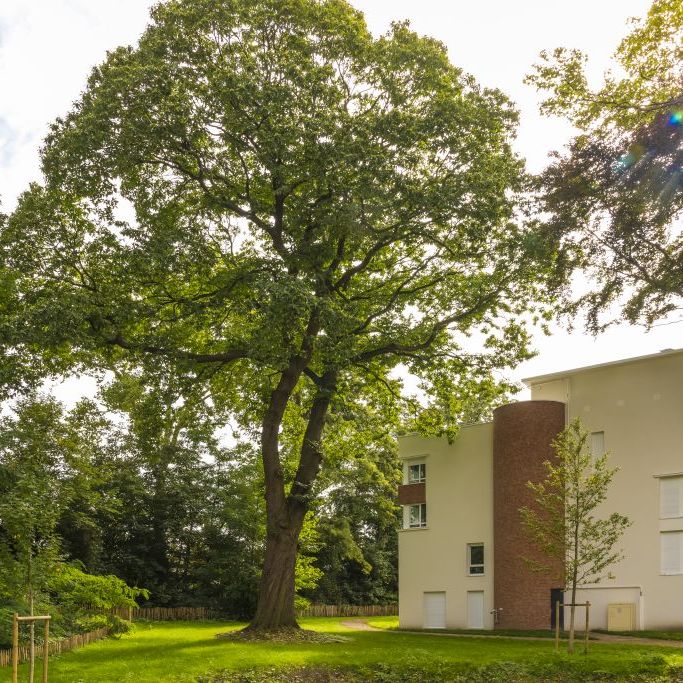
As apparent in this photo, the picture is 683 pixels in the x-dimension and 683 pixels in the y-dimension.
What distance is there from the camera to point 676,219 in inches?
880

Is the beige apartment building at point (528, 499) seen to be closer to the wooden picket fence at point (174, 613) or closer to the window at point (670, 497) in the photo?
the window at point (670, 497)

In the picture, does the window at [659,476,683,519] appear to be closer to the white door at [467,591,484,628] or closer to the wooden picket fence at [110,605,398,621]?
the white door at [467,591,484,628]

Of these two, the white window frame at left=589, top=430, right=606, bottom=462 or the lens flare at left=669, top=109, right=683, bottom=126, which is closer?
the lens flare at left=669, top=109, right=683, bottom=126

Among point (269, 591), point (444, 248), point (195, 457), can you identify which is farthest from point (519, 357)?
point (195, 457)

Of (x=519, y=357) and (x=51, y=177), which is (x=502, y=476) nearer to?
(x=519, y=357)

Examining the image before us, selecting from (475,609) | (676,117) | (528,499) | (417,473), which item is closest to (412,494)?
(417,473)

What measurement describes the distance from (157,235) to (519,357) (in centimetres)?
1203

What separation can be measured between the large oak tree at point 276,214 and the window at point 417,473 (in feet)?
44.3

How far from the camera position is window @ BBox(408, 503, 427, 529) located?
41.9 meters

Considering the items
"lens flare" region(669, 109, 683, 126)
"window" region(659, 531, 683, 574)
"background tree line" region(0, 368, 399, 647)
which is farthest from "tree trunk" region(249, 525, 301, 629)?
"lens flare" region(669, 109, 683, 126)

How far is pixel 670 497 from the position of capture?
32969 millimetres

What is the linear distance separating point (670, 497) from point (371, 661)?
49.8ft

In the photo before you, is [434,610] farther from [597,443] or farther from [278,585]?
[278,585]

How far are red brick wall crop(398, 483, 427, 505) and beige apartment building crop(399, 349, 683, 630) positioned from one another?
0.05m
